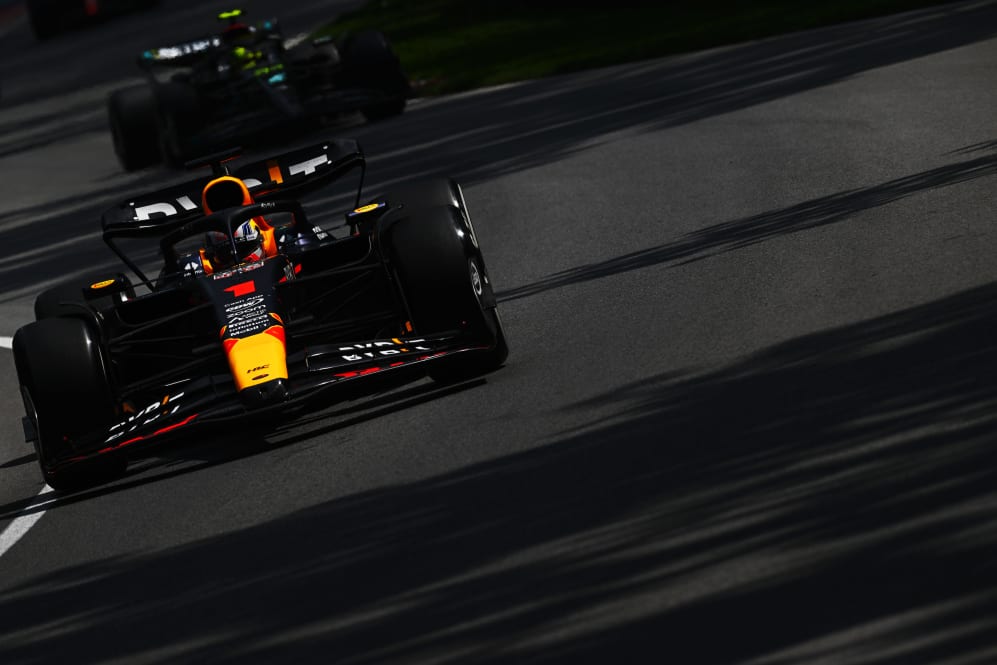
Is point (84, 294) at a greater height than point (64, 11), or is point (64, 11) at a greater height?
point (84, 294)

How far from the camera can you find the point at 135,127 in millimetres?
21672

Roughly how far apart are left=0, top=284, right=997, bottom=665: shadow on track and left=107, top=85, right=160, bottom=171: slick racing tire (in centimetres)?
1490

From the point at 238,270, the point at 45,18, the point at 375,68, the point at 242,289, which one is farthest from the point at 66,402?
the point at 45,18

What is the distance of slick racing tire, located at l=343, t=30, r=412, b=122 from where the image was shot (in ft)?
67.6

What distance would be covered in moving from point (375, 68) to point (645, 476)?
14796 mm

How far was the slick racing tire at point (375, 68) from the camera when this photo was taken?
20.6m

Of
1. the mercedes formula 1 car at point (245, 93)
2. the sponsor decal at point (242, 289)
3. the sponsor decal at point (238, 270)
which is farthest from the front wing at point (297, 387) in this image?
the mercedes formula 1 car at point (245, 93)

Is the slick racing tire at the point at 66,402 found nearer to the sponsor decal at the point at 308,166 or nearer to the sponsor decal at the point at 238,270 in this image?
the sponsor decal at the point at 238,270

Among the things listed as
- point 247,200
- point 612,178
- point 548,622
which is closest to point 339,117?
point 612,178

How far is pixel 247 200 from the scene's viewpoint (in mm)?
9898

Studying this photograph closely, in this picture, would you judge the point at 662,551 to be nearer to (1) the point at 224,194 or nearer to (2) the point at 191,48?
(1) the point at 224,194

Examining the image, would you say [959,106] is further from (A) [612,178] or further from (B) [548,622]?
(B) [548,622]

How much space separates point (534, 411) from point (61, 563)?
2159 mm

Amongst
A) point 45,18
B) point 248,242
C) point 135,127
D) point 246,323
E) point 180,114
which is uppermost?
point 248,242
